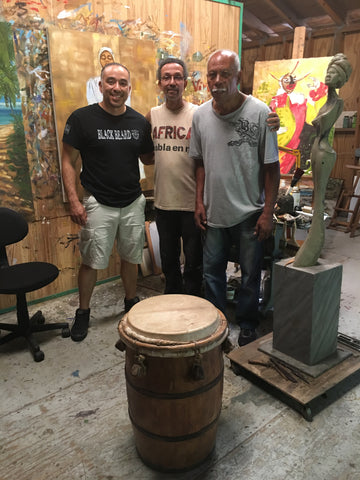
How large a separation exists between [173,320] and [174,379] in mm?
216

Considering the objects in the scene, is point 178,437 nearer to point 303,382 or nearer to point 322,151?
point 303,382

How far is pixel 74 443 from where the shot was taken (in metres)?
1.78

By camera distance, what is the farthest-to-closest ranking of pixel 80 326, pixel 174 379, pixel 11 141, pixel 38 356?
pixel 11 141, pixel 80 326, pixel 38 356, pixel 174 379

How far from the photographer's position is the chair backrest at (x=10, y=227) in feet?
8.38

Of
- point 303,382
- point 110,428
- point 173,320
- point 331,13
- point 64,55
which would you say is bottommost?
point 110,428

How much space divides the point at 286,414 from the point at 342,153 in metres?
6.64

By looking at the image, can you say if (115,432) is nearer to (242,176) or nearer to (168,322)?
(168,322)

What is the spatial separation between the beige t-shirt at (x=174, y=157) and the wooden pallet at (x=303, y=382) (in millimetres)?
1043

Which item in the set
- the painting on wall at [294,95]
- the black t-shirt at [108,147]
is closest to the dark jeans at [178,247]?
the black t-shirt at [108,147]

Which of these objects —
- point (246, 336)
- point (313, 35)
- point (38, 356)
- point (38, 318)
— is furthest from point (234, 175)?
point (313, 35)

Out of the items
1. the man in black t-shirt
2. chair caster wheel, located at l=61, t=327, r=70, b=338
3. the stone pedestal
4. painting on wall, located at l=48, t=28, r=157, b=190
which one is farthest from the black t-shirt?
the stone pedestal

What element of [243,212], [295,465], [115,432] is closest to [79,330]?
[115,432]

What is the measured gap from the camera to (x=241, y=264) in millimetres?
2438

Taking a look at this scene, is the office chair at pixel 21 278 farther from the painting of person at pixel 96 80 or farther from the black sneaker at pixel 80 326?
the painting of person at pixel 96 80
